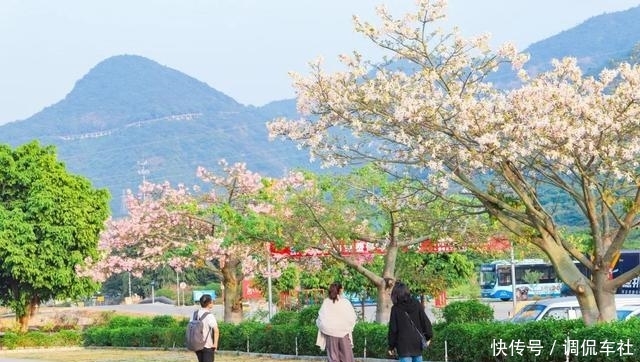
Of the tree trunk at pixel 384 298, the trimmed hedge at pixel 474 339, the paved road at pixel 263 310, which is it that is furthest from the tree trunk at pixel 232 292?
the tree trunk at pixel 384 298

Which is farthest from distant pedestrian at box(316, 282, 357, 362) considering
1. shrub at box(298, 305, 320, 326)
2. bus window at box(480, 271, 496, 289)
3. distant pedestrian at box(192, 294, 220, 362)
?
bus window at box(480, 271, 496, 289)

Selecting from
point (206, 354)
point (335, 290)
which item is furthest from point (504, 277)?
point (335, 290)

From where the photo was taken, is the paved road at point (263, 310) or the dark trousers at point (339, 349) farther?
the paved road at point (263, 310)

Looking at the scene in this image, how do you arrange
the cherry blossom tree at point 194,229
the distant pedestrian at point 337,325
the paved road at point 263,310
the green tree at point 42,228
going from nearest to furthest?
the distant pedestrian at point 337,325
the cherry blossom tree at point 194,229
the green tree at point 42,228
the paved road at point 263,310

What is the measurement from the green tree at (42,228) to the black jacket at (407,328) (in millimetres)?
30080

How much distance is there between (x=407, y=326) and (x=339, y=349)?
140 cm

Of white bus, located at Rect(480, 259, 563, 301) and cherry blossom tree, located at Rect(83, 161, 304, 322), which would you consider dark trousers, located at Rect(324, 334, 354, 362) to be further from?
white bus, located at Rect(480, 259, 563, 301)

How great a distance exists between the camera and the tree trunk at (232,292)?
36.4 meters

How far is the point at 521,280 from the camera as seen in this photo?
72.2m

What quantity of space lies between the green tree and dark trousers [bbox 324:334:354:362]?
28.9m

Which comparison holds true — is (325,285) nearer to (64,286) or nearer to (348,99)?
(64,286)

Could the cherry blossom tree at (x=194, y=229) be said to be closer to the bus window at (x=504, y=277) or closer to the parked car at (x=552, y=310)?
the parked car at (x=552, y=310)

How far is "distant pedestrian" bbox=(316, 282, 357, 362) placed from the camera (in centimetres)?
1611

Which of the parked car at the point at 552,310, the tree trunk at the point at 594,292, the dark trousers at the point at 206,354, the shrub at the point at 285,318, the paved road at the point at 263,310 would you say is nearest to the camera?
the dark trousers at the point at 206,354
